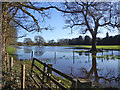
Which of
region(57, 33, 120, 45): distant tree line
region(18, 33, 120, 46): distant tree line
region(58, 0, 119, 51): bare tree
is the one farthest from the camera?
region(57, 33, 120, 45): distant tree line

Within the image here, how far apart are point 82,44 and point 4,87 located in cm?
266

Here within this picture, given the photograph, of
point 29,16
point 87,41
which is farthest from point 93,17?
point 29,16

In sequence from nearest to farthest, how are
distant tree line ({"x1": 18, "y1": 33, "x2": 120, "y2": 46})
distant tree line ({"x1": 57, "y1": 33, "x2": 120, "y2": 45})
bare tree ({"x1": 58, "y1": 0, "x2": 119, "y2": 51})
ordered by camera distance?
bare tree ({"x1": 58, "y1": 0, "x2": 119, "y2": 51}) → distant tree line ({"x1": 18, "y1": 33, "x2": 120, "y2": 46}) → distant tree line ({"x1": 57, "y1": 33, "x2": 120, "y2": 45})

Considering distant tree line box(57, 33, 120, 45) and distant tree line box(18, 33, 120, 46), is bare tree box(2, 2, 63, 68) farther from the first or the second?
distant tree line box(57, 33, 120, 45)

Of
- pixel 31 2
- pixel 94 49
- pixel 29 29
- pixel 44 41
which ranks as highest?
pixel 31 2

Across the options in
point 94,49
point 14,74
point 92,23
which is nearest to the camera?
point 14,74

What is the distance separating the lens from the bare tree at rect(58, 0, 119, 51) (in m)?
2.47

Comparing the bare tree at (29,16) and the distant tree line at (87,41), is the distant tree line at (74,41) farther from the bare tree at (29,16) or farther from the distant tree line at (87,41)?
the bare tree at (29,16)

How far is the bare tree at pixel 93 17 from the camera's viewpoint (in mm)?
2469

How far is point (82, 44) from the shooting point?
3.54 m

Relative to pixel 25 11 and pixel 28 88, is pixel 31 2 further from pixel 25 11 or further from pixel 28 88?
pixel 28 88

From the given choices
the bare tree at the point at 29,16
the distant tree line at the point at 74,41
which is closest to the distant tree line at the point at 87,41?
the distant tree line at the point at 74,41

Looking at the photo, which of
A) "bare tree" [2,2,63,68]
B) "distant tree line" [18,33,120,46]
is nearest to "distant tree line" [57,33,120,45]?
"distant tree line" [18,33,120,46]

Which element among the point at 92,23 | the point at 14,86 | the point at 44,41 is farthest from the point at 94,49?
the point at 14,86
